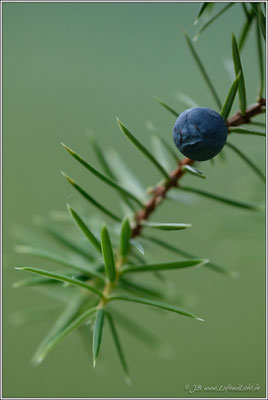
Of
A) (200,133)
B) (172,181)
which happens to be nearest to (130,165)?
(172,181)

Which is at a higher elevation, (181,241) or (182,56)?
(182,56)

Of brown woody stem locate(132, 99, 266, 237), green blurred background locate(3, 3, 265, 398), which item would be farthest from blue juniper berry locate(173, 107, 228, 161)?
green blurred background locate(3, 3, 265, 398)

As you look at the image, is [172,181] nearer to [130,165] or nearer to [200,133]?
[200,133]

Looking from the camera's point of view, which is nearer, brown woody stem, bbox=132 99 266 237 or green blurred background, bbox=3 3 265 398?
brown woody stem, bbox=132 99 266 237

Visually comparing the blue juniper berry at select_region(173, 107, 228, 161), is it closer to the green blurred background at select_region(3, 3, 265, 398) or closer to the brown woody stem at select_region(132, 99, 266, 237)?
the brown woody stem at select_region(132, 99, 266, 237)

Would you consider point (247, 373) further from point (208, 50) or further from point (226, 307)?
point (208, 50)

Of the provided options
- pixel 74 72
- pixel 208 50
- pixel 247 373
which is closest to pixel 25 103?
pixel 74 72
